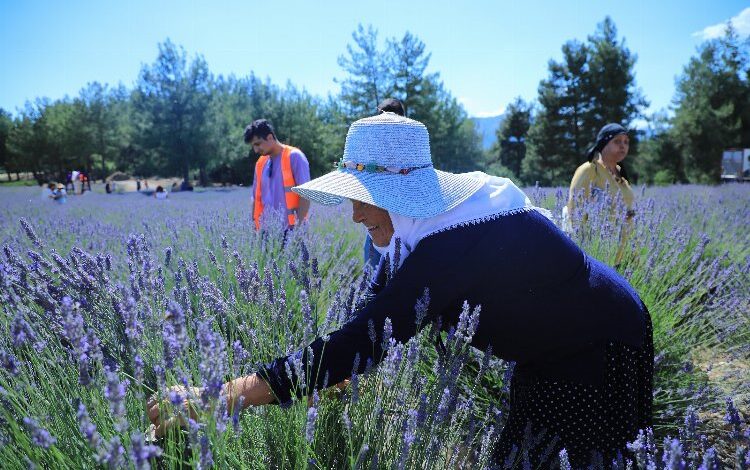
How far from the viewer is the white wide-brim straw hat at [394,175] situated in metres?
1.25

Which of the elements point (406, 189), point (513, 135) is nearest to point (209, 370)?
point (406, 189)

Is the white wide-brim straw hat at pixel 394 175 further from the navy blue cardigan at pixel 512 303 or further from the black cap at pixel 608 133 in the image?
the black cap at pixel 608 133

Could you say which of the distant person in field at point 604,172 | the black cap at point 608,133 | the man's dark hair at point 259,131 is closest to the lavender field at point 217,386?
the distant person in field at point 604,172

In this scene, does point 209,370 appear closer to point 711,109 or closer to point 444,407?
point 444,407

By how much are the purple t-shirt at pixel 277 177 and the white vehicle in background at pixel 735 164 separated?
977 inches

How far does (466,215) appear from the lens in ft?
4.17

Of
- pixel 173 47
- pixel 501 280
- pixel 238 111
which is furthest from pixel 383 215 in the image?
pixel 238 111

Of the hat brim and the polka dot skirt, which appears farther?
the polka dot skirt

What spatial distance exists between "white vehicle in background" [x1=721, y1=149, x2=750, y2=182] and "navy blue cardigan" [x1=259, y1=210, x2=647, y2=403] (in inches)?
1030

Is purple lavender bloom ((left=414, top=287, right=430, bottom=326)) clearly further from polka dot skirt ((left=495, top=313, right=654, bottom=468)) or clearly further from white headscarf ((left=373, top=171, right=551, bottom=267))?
polka dot skirt ((left=495, top=313, right=654, bottom=468))

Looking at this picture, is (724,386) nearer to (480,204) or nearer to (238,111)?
(480,204)

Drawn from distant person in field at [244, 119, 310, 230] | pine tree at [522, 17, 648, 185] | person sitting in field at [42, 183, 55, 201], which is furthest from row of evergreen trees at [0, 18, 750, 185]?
distant person in field at [244, 119, 310, 230]

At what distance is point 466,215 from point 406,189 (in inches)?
6.7

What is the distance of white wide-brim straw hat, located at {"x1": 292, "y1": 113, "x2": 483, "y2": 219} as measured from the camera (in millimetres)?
1255
